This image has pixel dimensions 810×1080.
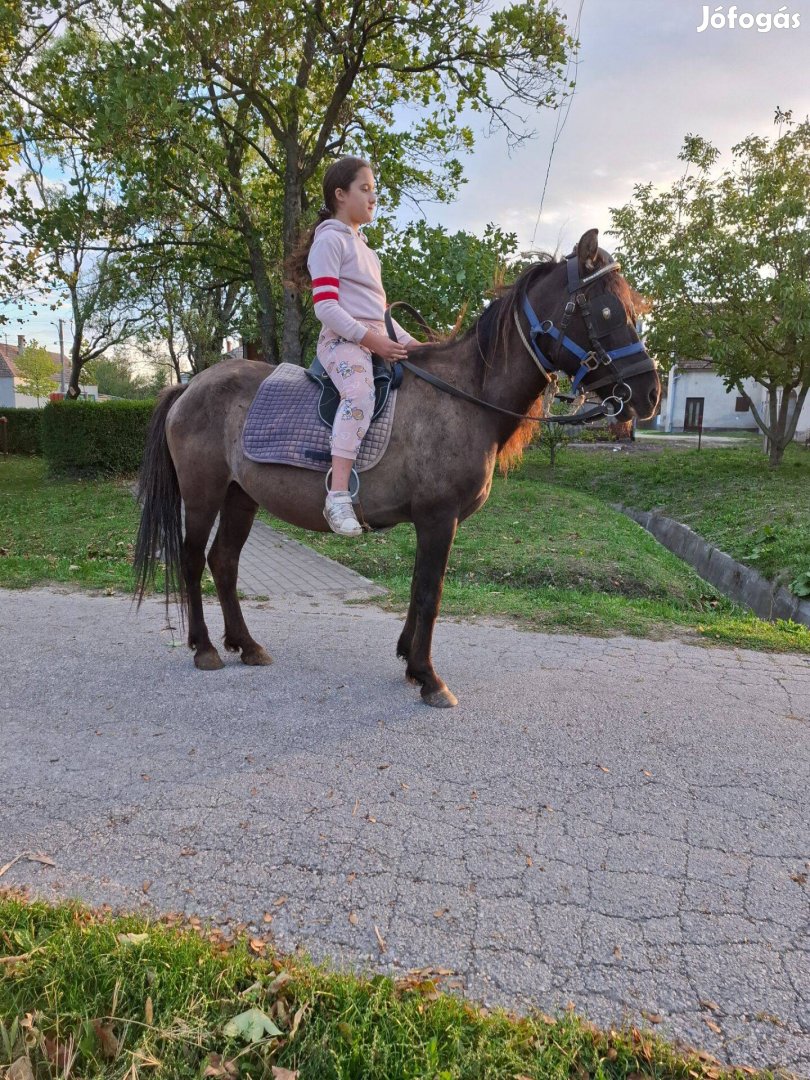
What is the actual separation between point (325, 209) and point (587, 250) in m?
Result: 1.49

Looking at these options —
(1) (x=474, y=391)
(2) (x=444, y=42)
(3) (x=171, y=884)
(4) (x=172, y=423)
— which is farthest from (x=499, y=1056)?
(2) (x=444, y=42)

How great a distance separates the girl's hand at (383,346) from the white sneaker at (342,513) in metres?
0.80

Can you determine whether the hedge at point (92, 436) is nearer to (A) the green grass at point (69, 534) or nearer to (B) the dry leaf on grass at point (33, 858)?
(A) the green grass at point (69, 534)

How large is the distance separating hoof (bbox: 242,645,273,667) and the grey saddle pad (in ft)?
4.37

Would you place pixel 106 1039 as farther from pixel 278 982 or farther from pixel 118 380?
pixel 118 380

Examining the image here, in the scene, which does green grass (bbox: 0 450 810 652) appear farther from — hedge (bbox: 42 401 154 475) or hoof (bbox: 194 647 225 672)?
hedge (bbox: 42 401 154 475)

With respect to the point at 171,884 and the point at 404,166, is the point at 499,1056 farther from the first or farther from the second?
the point at 404,166

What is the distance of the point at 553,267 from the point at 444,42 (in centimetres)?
1252

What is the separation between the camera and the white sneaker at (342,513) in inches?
146

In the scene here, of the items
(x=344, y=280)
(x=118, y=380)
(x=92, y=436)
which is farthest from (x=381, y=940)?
(x=118, y=380)

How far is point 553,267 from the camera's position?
371 cm

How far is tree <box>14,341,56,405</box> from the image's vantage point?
5597 centimetres

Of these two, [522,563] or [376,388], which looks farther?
[522,563]

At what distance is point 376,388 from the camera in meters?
3.82
